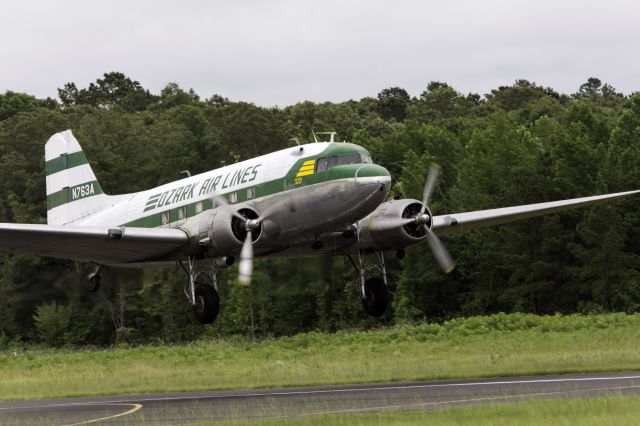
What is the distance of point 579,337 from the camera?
43.3 metres

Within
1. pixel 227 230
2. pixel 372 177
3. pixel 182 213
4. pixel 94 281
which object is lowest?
pixel 94 281

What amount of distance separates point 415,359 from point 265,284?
886cm

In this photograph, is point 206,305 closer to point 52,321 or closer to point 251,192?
point 251,192

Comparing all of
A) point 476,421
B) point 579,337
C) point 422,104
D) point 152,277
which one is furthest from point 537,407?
point 422,104

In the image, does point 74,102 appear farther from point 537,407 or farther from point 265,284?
point 537,407

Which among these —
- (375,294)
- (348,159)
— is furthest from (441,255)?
(348,159)

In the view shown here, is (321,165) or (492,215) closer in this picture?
(321,165)

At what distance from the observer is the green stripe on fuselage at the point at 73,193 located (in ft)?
130

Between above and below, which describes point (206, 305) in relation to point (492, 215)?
below

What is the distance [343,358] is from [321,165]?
14.7 metres

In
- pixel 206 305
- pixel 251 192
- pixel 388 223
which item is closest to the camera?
pixel 251 192

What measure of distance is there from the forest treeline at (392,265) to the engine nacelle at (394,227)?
1866 mm

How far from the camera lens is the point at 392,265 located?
6562 cm

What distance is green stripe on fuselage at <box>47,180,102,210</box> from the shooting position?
39.7 meters
